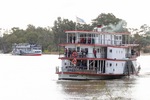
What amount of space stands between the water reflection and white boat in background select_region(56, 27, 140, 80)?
1089mm

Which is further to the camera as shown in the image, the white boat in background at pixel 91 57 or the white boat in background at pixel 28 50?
the white boat in background at pixel 28 50

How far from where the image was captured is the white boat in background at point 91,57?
161 ft

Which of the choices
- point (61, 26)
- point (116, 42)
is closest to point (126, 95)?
point (116, 42)

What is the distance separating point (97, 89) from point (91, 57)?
848 centimetres

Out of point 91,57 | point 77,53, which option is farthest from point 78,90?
point 91,57

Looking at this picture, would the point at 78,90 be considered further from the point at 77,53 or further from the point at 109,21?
the point at 109,21

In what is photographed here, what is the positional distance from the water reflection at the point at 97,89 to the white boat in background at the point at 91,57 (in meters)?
1.09

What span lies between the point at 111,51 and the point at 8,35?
146247 mm

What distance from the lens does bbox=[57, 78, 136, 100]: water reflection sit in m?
36.4

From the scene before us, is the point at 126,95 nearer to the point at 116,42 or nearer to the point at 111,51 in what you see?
the point at 111,51

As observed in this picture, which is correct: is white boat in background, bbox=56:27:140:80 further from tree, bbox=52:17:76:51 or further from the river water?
tree, bbox=52:17:76:51

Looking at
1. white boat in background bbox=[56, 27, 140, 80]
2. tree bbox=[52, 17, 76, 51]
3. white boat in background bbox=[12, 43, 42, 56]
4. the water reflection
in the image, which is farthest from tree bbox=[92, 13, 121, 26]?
the water reflection

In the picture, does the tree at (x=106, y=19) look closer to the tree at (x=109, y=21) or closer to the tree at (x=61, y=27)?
the tree at (x=109, y=21)

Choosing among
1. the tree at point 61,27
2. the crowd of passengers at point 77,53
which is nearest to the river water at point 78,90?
the crowd of passengers at point 77,53
